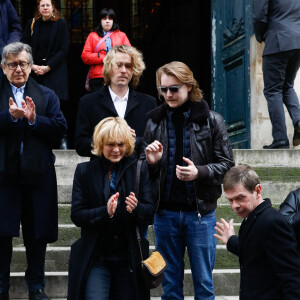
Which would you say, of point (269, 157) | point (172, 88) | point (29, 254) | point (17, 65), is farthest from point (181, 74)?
point (269, 157)

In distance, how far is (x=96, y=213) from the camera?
167 inches

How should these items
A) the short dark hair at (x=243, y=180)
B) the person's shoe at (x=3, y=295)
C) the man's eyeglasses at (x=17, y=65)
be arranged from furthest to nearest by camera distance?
the man's eyeglasses at (x=17, y=65), the person's shoe at (x=3, y=295), the short dark hair at (x=243, y=180)

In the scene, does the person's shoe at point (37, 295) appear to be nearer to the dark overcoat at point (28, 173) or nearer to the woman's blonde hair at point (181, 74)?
the dark overcoat at point (28, 173)

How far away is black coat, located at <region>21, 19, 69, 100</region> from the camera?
7559mm

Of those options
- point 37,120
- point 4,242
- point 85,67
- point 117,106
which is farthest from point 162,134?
point 85,67

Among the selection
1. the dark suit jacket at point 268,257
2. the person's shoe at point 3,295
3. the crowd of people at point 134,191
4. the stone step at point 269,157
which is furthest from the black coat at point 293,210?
the stone step at point 269,157

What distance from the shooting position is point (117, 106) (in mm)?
5152

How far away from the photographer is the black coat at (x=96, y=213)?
4.23 metres

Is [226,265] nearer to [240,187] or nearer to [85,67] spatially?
[240,187]

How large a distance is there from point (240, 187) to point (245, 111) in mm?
5316

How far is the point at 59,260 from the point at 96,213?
1690 millimetres

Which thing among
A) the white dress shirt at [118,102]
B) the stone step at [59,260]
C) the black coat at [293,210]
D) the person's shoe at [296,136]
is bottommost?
the stone step at [59,260]

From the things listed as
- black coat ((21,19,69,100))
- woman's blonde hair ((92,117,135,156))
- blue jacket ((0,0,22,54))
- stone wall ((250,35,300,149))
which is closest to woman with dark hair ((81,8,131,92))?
black coat ((21,19,69,100))

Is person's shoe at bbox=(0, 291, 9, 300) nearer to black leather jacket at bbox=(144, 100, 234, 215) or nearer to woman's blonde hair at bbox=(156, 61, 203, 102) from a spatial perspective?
black leather jacket at bbox=(144, 100, 234, 215)
